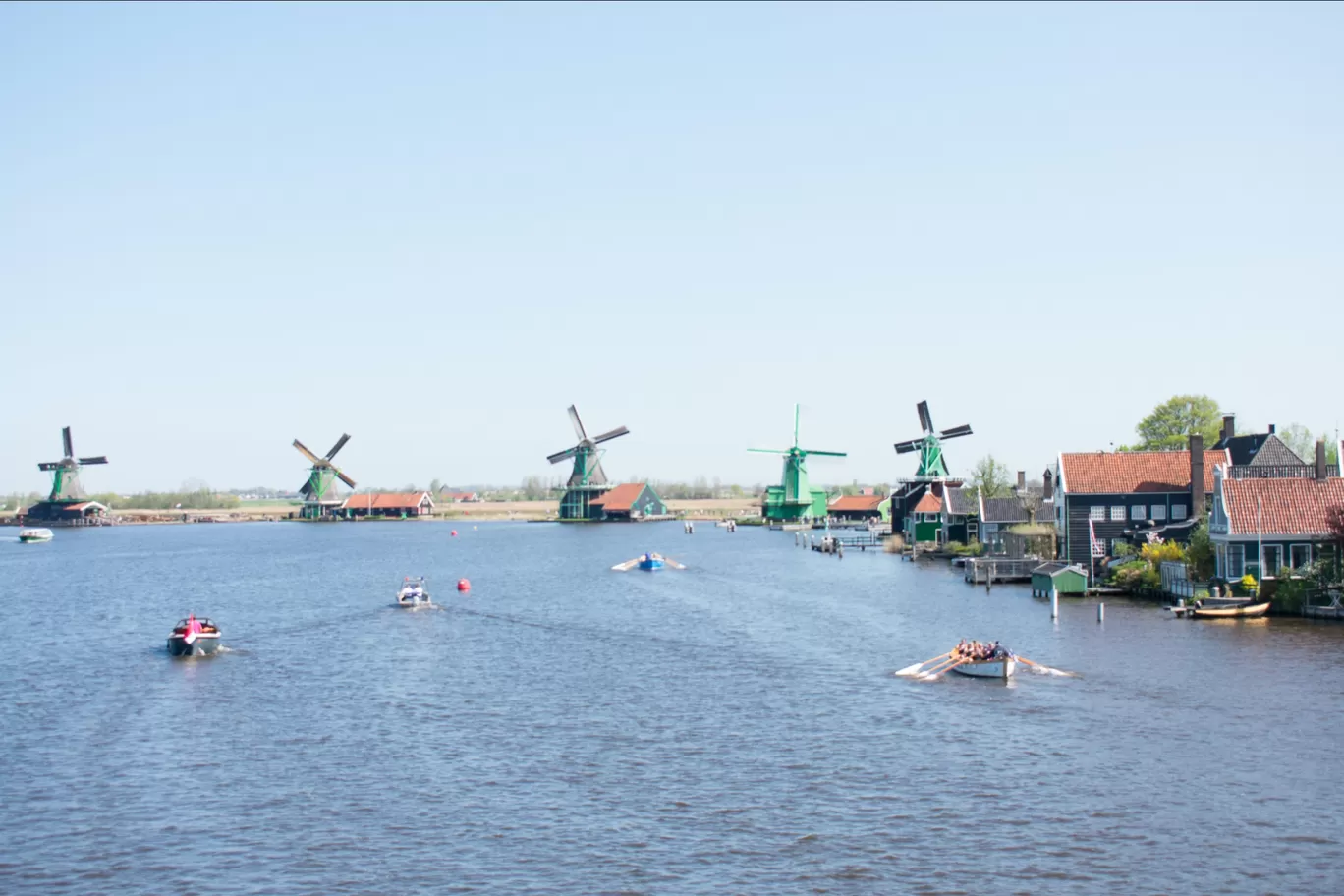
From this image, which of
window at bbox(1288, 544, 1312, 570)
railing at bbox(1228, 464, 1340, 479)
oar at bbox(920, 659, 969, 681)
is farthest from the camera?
railing at bbox(1228, 464, 1340, 479)

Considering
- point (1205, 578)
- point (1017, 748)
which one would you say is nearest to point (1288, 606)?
point (1205, 578)

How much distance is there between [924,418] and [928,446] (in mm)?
5981

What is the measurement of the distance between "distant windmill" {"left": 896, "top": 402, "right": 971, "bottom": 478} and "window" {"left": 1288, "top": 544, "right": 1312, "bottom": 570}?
75.3 metres

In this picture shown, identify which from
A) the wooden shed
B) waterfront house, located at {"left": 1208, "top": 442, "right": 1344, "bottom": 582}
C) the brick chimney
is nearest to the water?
waterfront house, located at {"left": 1208, "top": 442, "right": 1344, "bottom": 582}

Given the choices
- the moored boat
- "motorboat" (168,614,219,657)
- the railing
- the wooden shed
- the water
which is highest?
the railing

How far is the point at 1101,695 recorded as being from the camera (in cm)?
4644

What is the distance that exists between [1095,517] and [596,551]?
71.2 m

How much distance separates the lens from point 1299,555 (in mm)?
69125

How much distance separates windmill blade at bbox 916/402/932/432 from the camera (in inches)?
5989

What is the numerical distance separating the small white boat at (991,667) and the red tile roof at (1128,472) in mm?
40649

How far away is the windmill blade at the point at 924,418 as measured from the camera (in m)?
152

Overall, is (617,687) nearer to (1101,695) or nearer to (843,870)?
(1101,695)

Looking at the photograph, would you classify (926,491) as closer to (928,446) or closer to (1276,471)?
(928,446)

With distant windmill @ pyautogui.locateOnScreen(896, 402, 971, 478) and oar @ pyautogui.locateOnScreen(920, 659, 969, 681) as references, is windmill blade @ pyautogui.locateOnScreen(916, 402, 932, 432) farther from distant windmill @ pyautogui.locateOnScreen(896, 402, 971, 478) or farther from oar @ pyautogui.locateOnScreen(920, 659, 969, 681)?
oar @ pyautogui.locateOnScreen(920, 659, 969, 681)
